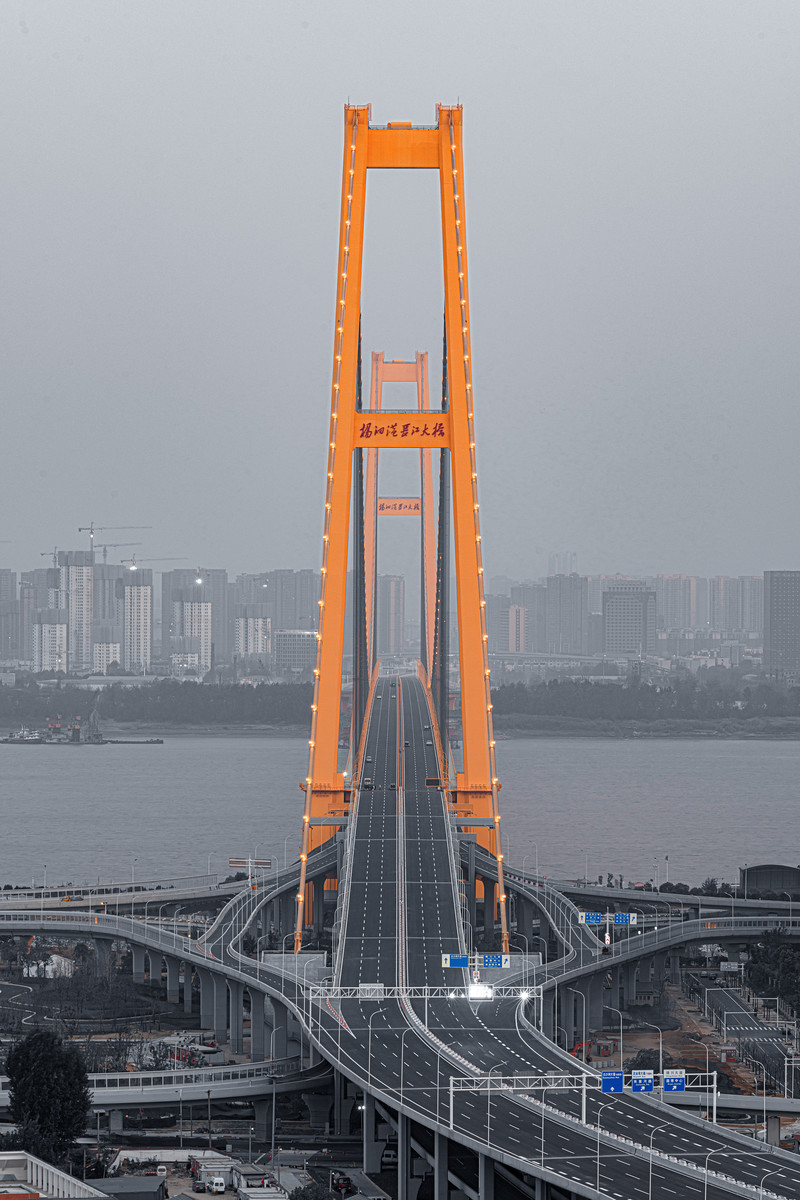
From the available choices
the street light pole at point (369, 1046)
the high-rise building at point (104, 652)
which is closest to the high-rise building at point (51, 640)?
the high-rise building at point (104, 652)

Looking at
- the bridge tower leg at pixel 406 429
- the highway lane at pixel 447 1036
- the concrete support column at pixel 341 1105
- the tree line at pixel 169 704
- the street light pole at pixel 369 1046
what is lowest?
the concrete support column at pixel 341 1105

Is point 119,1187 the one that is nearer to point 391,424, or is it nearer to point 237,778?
point 391,424

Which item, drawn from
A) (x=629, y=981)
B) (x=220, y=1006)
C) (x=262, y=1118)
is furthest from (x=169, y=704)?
(x=262, y=1118)

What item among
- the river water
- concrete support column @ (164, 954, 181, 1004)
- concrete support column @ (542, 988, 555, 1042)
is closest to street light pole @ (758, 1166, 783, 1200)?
concrete support column @ (542, 988, 555, 1042)

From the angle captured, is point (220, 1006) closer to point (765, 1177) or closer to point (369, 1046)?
point (369, 1046)

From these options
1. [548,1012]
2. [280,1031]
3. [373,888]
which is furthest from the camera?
[373,888]

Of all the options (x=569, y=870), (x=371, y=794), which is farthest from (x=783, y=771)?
(x=371, y=794)

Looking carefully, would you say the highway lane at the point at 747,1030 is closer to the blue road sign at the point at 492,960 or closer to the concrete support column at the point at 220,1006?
the blue road sign at the point at 492,960
